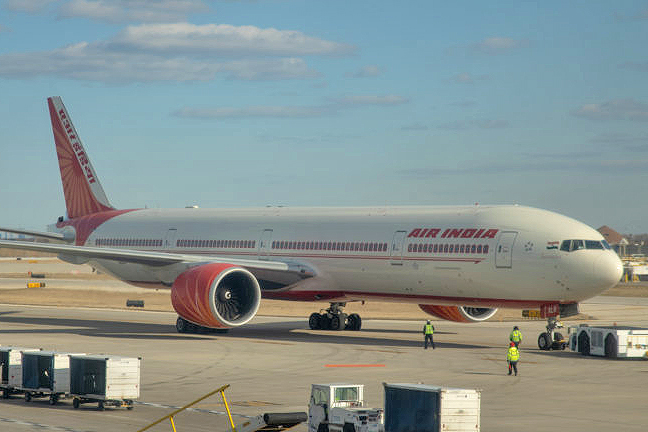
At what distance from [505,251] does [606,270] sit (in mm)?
3812

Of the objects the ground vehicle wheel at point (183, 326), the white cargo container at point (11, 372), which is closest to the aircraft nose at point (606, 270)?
the ground vehicle wheel at point (183, 326)

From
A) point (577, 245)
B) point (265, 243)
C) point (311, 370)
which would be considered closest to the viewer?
point (311, 370)

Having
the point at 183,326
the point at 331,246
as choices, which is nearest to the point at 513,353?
the point at 331,246

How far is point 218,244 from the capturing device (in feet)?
169

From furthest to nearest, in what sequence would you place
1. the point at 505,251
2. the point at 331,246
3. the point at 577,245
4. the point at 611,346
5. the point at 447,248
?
the point at 331,246 < the point at 447,248 < the point at 505,251 < the point at 577,245 < the point at 611,346

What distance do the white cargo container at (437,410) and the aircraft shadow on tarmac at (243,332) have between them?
21.9 meters

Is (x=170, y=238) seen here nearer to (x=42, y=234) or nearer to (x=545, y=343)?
(x=42, y=234)

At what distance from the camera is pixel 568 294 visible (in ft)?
125

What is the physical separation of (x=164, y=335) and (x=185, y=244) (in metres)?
7.69

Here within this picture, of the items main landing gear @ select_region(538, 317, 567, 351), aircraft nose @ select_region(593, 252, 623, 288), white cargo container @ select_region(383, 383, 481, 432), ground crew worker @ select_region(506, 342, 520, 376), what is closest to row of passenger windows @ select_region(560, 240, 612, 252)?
aircraft nose @ select_region(593, 252, 623, 288)

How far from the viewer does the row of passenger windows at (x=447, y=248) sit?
3997 cm

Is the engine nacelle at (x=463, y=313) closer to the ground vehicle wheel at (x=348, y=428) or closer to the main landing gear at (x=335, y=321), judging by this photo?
the main landing gear at (x=335, y=321)

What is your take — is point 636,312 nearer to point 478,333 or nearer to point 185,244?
point 478,333

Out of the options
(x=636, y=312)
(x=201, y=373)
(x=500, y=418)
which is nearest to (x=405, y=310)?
(x=636, y=312)
